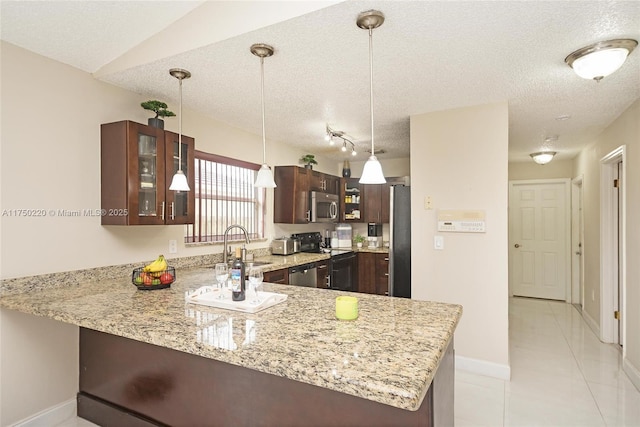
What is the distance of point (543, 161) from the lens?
5016mm

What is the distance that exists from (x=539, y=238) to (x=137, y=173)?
6.20 m

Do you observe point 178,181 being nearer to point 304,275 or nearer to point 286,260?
point 286,260

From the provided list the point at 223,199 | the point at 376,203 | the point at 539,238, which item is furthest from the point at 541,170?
the point at 223,199

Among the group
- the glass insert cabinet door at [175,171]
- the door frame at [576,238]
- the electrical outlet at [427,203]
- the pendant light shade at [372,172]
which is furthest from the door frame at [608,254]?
the glass insert cabinet door at [175,171]

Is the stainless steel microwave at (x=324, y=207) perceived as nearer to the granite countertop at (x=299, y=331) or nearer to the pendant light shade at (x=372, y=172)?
the granite countertop at (x=299, y=331)

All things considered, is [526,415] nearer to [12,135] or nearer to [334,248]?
[334,248]

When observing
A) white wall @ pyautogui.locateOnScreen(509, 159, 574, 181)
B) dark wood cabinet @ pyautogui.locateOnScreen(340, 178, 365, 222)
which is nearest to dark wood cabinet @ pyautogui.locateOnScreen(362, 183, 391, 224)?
dark wood cabinet @ pyautogui.locateOnScreen(340, 178, 365, 222)

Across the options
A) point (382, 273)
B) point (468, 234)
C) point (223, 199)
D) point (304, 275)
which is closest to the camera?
point (468, 234)

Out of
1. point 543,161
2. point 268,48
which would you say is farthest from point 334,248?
point 268,48

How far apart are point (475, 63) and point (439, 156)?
109cm

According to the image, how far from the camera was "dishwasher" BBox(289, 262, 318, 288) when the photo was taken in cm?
376

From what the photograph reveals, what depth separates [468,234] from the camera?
10.3 ft

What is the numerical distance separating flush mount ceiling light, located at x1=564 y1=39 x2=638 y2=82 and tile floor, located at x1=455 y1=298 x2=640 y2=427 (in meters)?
2.30

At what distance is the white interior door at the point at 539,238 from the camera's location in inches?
226
